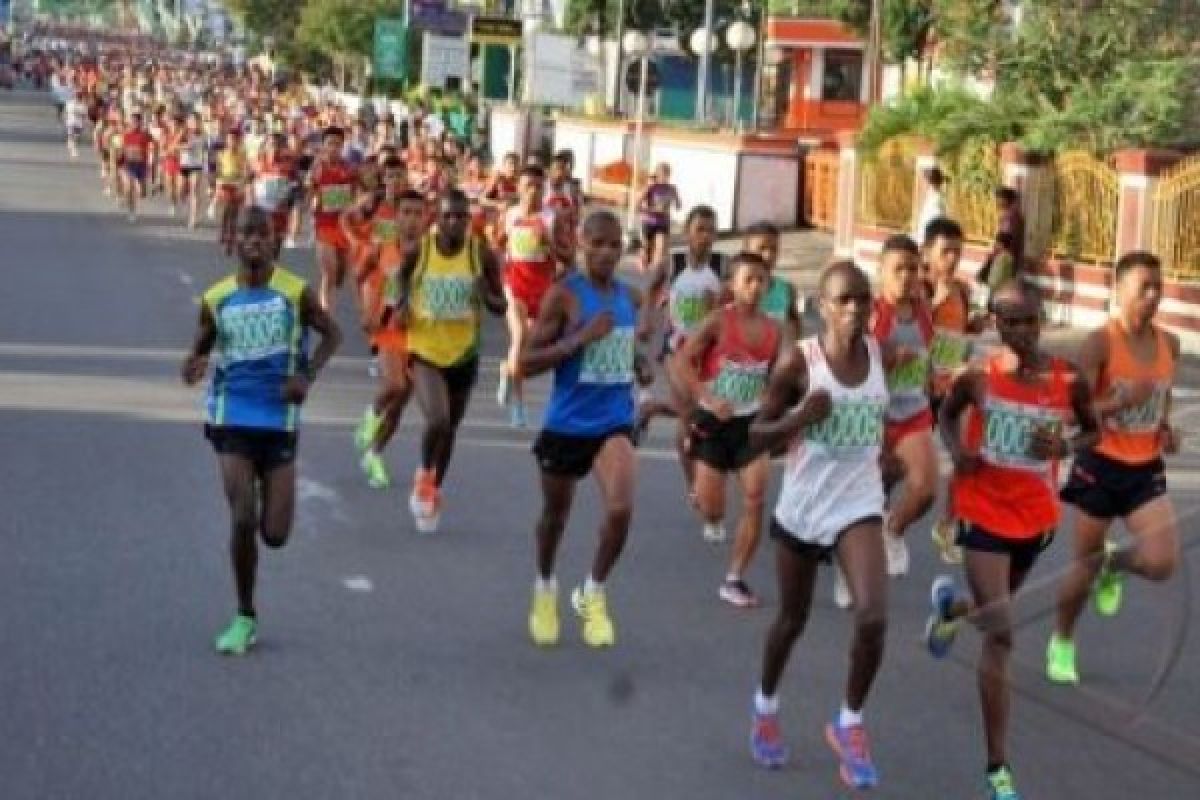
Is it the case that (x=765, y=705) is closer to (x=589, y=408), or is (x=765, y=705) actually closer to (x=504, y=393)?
(x=589, y=408)

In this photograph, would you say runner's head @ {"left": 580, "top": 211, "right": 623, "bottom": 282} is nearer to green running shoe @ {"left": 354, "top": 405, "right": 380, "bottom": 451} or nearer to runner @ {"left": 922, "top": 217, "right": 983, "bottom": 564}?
runner @ {"left": 922, "top": 217, "right": 983, "bottom": 564}

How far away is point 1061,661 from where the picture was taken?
8.31m

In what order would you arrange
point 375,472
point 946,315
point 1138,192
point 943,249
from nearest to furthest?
point 943,249 < point 946,315 < point 375,472 < point 1138,192

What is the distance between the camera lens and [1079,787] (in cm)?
753

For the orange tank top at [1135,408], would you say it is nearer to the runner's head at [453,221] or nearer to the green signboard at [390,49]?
the runner's head at [453,221]

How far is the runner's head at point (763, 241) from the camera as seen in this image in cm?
1105

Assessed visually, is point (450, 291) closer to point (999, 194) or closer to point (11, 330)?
point (11, 330)

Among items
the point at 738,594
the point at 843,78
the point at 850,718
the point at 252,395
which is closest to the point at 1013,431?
the point at 850,718

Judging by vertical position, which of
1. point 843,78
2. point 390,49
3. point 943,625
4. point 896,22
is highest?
point 896,22

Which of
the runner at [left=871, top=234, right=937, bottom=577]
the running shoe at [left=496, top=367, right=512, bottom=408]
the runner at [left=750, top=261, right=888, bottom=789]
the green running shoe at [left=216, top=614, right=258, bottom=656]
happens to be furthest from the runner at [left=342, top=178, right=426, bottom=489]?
the runner at [left=750, top=261, right=888, bottom=789]

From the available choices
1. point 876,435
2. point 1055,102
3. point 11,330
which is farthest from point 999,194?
point 876,435

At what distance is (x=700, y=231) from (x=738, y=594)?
8.26 ft

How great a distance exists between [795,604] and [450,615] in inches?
101

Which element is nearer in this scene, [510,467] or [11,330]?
[510,467]
